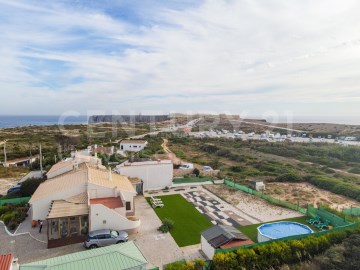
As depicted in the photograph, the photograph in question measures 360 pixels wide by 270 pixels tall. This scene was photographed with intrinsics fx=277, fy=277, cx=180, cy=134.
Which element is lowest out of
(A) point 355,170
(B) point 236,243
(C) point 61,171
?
(A) point 355,170

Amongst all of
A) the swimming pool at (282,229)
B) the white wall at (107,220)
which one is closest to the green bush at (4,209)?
the white wall at (107,220)

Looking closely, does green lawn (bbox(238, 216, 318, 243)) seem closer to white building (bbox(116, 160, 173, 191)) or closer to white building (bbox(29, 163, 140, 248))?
white building (bbox(29, 163, 140, 248))

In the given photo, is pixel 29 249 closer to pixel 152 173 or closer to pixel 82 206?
pixel 82 206

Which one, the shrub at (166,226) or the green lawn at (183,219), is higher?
the shrub at (166,226)

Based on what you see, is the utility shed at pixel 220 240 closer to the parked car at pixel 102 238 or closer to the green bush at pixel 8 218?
the parked car at pixel 102 238

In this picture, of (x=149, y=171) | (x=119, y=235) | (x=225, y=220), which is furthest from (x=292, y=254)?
(x=149, y=171)

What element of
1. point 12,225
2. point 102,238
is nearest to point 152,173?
point 102,238

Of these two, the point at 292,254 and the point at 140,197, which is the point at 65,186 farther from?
the point at 292,254
